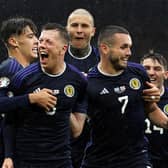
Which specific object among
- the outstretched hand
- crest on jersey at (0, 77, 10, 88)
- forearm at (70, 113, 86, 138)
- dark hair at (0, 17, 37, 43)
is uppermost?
dark hair at (0, 17, 37, 43)

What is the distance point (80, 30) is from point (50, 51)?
1.36m

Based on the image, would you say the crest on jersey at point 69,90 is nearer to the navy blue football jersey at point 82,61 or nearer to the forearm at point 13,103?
the forearm at point 13,103

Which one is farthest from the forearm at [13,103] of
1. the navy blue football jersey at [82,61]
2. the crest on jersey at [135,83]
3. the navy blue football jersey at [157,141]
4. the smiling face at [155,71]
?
the smiling face at [155,71]

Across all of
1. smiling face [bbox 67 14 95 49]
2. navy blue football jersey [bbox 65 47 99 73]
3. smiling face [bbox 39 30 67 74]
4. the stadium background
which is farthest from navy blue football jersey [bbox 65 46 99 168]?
the stadium background

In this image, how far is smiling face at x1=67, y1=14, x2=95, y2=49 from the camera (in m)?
6.09

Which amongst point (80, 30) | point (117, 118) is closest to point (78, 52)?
point (80, 30)

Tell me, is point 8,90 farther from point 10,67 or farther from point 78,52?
point 78,52

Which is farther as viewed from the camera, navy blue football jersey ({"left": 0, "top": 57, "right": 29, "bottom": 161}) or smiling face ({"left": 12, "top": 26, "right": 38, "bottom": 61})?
smiling face ({"left": 12, "top": 26, "right": 38, "bottom": 61})

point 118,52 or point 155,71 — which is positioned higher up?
point 118,52

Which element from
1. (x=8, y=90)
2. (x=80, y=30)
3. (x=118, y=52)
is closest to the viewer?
(x=8, y=90)

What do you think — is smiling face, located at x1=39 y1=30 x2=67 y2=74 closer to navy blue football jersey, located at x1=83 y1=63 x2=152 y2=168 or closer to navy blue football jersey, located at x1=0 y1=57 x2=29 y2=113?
navy blue football jersey, located at x1=0 y1=57 x2=29 y2=113

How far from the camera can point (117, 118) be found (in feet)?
16.8

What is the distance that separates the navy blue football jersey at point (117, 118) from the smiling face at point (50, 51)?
0.45 metres

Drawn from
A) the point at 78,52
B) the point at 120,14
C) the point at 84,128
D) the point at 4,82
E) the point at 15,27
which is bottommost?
the point at 84,128
